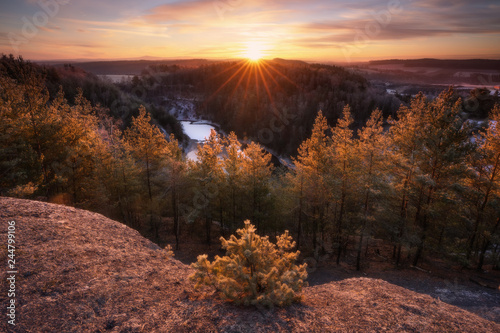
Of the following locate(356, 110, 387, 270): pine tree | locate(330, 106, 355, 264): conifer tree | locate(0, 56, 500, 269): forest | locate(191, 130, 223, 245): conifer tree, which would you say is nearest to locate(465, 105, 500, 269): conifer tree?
locate(0, 56, 500, 269): forest

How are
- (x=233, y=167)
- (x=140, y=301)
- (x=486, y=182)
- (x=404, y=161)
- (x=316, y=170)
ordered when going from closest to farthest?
(x=140, y=301) < (x=404, y=161) < (x=486, y=182) < (x=316, y=170) < (x=233, y=167)

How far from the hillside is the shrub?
33 centimetres

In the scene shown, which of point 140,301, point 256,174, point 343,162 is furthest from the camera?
point 256,174

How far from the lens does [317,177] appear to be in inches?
723

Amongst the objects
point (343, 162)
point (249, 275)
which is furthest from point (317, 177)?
point (249, 275)

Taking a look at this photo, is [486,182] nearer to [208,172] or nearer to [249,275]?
[249,275]

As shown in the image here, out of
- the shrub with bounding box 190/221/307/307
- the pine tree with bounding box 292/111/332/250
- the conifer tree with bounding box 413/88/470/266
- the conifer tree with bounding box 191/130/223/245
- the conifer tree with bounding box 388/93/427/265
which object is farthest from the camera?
the conifer tree with bounding box 191/130/223/245

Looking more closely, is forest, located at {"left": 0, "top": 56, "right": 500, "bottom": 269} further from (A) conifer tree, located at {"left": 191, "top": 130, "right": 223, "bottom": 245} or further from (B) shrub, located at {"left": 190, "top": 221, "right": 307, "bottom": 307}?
(B) shrub, located at {"left": 190, "top": 221, "right": 307, "bottom": 307}

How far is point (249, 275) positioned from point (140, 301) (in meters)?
2.59

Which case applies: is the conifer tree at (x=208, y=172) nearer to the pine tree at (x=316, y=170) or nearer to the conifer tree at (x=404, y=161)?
the pine tree at (x=316, y=170)

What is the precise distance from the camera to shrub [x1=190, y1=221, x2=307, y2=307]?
577 centimetres

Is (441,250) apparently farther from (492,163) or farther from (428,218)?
(492,163)

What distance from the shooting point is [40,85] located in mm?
15109

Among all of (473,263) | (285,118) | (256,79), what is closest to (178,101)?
(256,79)
